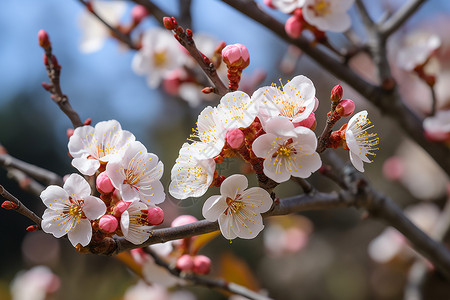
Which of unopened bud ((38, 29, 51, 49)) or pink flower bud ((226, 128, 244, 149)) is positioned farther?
unopened bud ((38, 29, 51, 49))

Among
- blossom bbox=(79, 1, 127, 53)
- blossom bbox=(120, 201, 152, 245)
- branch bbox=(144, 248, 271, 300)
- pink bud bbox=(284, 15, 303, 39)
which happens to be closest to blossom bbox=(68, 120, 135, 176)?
blossom bbox=(120, 201, 152, 245)

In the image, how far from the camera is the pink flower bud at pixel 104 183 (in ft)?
2.18

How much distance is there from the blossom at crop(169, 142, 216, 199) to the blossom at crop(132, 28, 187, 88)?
1.08 m

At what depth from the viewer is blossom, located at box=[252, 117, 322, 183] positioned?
597mm

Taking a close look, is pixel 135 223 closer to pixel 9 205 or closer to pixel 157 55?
pixel 9 205

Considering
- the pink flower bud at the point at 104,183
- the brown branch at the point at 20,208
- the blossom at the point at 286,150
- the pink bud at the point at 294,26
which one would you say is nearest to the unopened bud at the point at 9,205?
the brown branch at the point at 20,208

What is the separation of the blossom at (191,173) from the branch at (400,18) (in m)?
0.94

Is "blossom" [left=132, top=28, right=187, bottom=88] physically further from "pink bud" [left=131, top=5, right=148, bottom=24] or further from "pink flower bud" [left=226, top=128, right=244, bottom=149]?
"pink flower bud" [left=226, top=128, right=244, bottom=149]

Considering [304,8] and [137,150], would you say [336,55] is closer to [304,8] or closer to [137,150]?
[304,8]

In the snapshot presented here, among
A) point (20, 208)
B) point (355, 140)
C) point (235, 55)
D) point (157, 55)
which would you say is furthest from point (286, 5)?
point (20, 208)

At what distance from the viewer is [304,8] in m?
1.10

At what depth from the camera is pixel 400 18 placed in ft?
4.16

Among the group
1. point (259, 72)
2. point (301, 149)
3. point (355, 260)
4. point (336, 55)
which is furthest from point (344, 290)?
point (301, 149)

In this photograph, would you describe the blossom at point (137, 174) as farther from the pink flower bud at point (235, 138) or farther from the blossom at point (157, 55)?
the blossom at point (157, 55)
